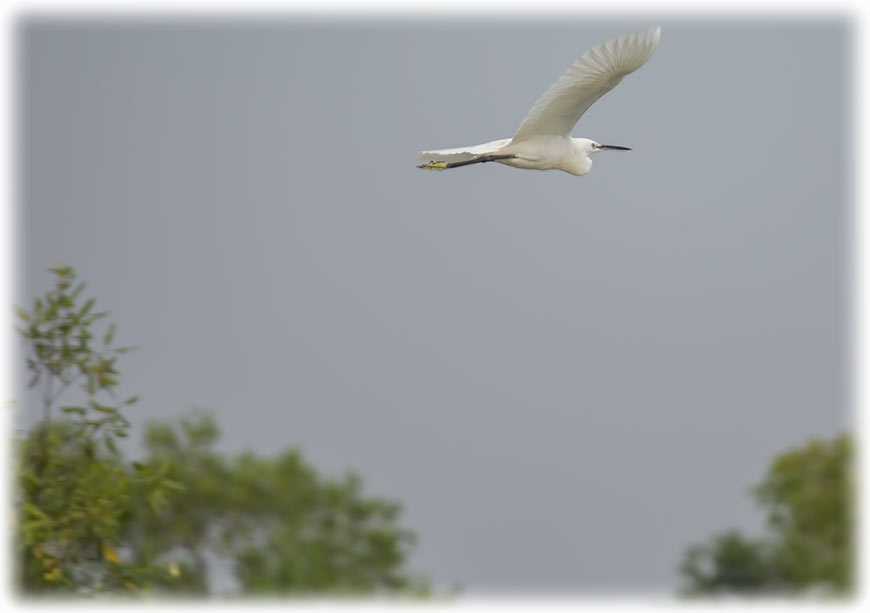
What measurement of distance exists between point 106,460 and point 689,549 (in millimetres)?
16255

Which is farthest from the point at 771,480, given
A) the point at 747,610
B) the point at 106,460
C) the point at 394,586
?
the point at 106,460

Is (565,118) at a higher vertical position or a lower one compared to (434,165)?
higher

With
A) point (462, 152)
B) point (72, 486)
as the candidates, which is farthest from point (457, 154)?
point (72, 486)

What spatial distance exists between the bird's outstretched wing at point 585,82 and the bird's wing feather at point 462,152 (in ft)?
0.42

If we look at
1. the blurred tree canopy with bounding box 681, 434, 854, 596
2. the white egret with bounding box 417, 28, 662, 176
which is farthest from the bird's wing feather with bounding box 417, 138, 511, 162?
the blurred tree canopy with bounding box 681, 434, 854, 596

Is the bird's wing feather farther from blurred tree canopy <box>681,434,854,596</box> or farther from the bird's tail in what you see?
blurred tree canopy <box>681,434,854,596</box>

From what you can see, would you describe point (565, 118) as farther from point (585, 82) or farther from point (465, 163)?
point (465, 163)

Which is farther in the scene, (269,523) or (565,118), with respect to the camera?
(269,523)

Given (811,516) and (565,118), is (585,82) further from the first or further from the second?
(811,516)

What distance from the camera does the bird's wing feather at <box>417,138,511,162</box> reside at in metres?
6.89

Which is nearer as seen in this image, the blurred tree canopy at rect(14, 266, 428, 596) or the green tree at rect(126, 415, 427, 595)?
the blurred tree canopy at rect(14, 266, 428, 596)

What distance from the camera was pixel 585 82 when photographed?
6402 millimetres

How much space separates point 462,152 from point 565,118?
51cm

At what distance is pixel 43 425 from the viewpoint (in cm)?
467
